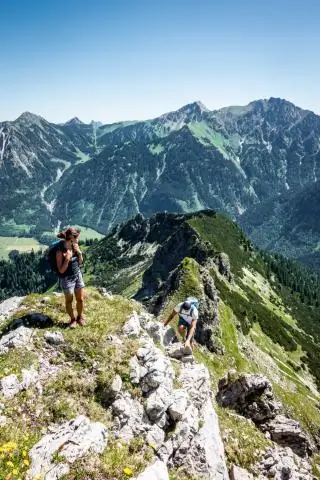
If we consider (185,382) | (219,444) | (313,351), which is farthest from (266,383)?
(313,351)

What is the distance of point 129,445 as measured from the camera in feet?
63.4

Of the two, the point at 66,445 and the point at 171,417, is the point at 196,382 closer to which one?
the point at 171,417

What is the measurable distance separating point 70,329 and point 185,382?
739 centimetres

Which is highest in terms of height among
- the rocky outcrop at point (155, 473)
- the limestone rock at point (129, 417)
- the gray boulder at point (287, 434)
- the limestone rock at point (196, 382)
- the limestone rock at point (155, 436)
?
the rocky outcrop at point (155, 473)

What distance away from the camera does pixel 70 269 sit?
26.9m

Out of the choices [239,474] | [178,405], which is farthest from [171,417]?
[239,474]

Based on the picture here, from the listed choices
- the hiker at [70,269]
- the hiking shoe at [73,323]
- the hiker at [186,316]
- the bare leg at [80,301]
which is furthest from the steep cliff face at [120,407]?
the hiker at [186,316]

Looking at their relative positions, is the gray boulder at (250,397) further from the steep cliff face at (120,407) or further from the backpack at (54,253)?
the backpack at (54,253)

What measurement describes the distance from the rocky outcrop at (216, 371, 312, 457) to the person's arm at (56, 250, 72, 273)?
56.3 ft

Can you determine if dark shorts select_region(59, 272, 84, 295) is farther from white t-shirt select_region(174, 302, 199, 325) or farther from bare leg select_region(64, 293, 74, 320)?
white t-shirt select_region(174, 302, 199, 325)

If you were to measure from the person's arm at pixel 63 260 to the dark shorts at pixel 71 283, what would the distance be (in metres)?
0.68

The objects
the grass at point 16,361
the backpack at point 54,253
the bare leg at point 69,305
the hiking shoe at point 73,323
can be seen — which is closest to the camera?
the grass at point 16,361

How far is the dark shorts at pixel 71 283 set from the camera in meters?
26.5

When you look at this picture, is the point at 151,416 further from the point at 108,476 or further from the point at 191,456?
the point at 108,476
